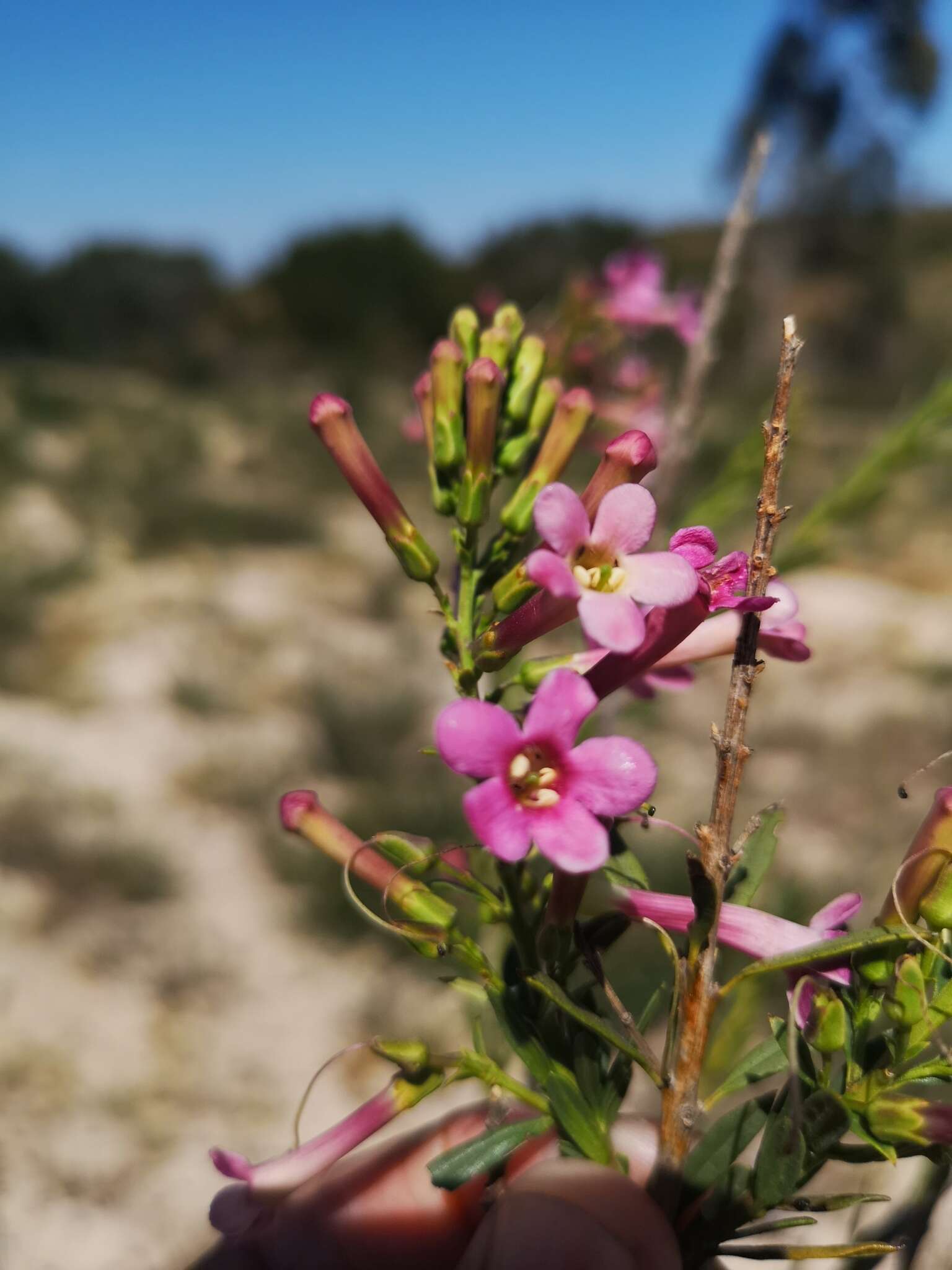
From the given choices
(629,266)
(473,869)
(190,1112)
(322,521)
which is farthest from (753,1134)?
(322,521)

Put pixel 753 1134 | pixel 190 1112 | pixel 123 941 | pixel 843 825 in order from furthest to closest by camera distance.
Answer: pixel 843 825 → pixel 123 941 → pixel 190 1112 → pixel 753 1134

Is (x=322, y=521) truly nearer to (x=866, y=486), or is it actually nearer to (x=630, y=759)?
(x=866, y=486)

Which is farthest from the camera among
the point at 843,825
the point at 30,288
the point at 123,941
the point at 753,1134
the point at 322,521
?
the point at 30,288

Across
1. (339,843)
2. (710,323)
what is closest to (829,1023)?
(339,843)

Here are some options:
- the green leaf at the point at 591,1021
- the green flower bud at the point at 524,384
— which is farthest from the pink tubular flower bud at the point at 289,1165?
the green flower bud at the point at 524,384

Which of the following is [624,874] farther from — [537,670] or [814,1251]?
[814,1251]

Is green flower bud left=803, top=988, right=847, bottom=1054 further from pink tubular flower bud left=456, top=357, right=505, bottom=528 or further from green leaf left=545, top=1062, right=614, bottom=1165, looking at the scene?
pink tubular flower bud left=456, top=357, right=505, bottom=528

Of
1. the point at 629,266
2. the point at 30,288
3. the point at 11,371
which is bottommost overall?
the point at 629,266
